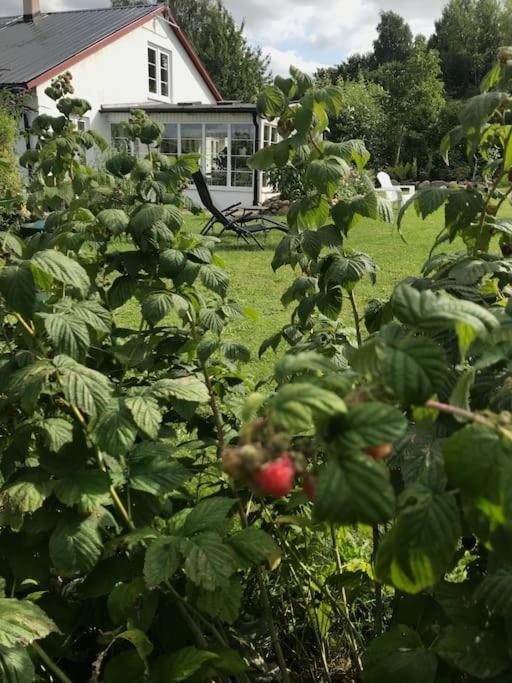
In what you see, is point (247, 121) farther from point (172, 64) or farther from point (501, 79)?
point (501, 79)

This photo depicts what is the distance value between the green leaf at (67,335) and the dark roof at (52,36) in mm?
15210

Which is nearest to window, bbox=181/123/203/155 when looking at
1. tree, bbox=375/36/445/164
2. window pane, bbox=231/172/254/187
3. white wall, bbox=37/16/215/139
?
window pane, bbox=231/172/254/187

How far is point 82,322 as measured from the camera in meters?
1.31

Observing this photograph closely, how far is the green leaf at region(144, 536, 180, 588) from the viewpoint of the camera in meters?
1.10

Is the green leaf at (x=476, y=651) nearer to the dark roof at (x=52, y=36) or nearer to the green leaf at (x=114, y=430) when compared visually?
the green leaf at (x=114, y=430)

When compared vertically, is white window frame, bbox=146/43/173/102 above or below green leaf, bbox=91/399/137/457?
above

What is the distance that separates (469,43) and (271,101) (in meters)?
46.5

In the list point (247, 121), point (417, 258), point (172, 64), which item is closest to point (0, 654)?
point (417, 258)

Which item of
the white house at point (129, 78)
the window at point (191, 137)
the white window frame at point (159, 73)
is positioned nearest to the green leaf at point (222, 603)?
the white house at point (129, 78)

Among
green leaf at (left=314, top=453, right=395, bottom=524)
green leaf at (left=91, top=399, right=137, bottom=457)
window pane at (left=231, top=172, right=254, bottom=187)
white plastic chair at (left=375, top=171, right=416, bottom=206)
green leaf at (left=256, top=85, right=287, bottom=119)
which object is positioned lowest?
green leaf at (left=91, top=399, right=137, bottom=457)

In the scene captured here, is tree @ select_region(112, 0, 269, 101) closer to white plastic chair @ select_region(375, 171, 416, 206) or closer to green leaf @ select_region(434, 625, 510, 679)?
white plastic chair @ select_region(375, 171, 416, 206)

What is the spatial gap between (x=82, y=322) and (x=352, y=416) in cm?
81

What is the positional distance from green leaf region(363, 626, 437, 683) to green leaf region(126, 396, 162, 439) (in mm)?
565

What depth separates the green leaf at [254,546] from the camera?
1.20 m
